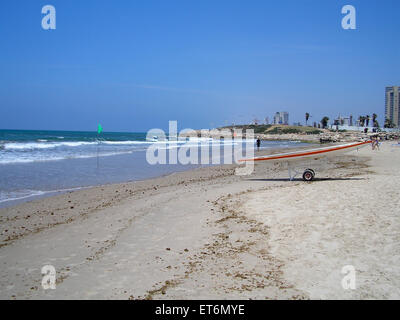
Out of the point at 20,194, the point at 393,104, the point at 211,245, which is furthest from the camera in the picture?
the point at 393,104

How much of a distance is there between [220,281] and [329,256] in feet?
6.16

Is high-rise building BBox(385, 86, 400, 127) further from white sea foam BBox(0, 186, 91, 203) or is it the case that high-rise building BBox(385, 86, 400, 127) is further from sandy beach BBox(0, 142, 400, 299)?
white sea foam BBox(0, 186, 91, 203)

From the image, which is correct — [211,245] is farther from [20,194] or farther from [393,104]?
[393,104]

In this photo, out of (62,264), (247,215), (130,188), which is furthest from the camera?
(130,188)

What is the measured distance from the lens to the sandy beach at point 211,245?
4324 mm

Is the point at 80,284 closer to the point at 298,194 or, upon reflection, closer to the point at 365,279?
the point at 365,279

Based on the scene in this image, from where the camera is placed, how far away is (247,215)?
305 inches

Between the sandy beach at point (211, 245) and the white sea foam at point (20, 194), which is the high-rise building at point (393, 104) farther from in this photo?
the white sea foam at point (20, 194)

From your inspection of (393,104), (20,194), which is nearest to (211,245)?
(20,194)

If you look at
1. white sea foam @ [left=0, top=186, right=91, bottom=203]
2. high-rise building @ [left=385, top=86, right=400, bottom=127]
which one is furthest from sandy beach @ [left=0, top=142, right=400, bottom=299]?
high-rise building @ [left=385, top=86, right=400, bottom=127]

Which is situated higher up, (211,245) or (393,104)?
(393,104)

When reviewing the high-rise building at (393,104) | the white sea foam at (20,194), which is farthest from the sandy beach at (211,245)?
the high-rise building at (393,104)

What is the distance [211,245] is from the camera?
596cm
